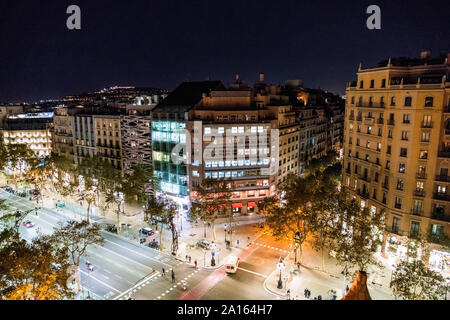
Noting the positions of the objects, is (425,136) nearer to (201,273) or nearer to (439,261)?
(439,261)

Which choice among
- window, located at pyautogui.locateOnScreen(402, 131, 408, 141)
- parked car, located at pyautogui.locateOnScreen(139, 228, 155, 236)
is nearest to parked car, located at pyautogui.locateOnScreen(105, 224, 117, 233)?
parked car, located at pyautogui.locateOnScreen(139, 228, 155, 236)

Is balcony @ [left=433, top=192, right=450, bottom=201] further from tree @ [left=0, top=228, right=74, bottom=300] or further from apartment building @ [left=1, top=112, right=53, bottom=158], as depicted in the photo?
apartment building @ [left=1, top=112, right=53, bottom=158]

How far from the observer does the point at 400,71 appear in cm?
5744

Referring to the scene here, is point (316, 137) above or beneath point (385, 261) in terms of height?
above

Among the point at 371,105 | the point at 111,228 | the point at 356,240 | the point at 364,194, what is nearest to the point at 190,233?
the point at 111,228

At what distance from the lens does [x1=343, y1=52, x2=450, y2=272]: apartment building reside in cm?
5109

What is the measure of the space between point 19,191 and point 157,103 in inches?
2085

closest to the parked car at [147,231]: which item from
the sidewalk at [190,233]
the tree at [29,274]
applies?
the sidewalk at [190,233]

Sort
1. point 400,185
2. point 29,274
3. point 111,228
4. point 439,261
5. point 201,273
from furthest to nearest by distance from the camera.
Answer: point 111,228
point 400,185
point 201,273
point 439,261
point 29,274

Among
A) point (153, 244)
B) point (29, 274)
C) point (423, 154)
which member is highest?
point (423, 154)

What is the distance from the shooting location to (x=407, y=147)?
178 feet
